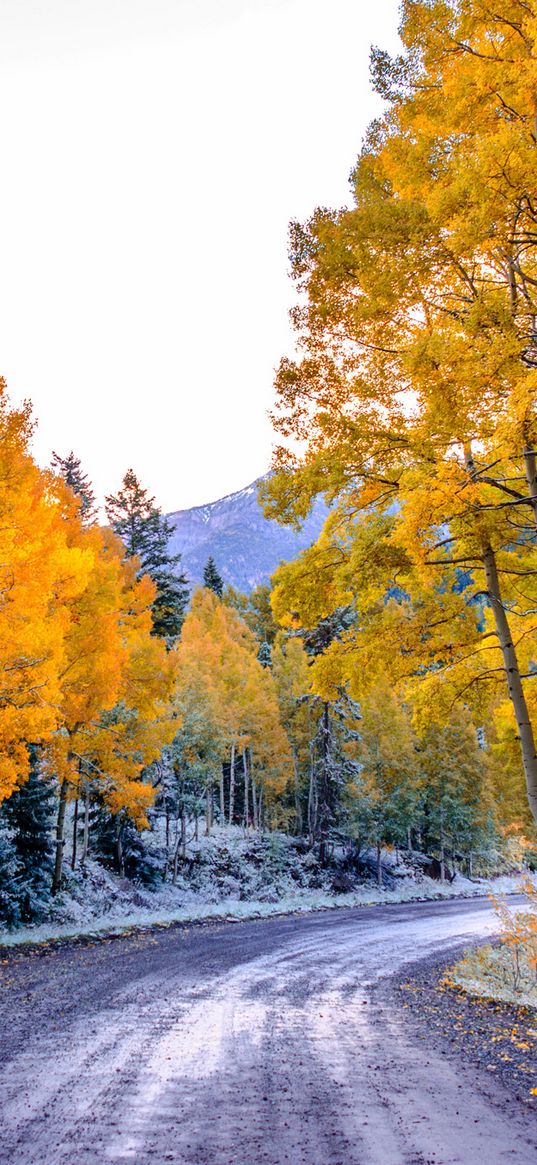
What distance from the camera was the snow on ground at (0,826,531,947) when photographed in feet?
60.2

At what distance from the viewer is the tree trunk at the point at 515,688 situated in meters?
8.07

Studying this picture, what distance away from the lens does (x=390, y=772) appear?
35.9 metres

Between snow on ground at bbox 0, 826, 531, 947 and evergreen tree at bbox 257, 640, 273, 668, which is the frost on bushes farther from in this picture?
evergreen tree at bbox 257, 640, 273, 668

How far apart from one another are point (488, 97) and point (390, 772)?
3287 cm

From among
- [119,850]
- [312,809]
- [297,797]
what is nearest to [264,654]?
[297,797]

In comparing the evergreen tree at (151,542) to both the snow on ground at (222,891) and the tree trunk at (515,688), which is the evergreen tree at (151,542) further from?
the tree trunk at (515,688)

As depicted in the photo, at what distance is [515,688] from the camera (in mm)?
8469

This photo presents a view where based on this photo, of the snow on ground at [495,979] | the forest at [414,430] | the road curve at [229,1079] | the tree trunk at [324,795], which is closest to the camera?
the road curve at [229,1079]

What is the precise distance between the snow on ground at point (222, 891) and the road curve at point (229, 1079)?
19.9 feet

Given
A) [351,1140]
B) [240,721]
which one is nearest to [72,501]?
[351,1140]

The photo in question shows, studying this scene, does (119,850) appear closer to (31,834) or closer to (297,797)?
(31,834)

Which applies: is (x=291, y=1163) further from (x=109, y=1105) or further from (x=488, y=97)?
(x=488, y=97)

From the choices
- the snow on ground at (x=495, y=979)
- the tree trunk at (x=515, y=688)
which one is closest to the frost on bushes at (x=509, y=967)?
the snow on ground at (x=495, y=979)

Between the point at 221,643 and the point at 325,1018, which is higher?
the point at 221,643
